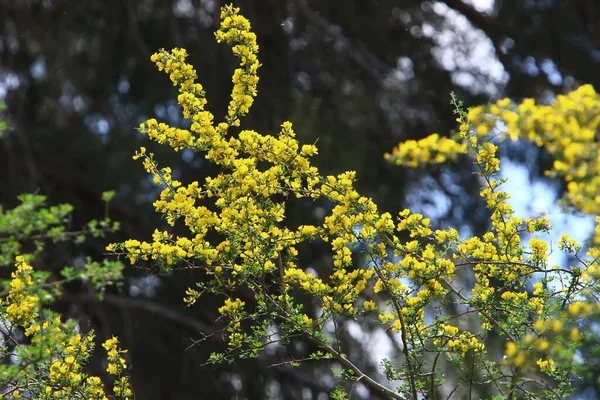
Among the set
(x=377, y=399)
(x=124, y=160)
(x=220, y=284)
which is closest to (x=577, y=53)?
(x=377, y=399)

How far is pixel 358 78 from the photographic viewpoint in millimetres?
8234

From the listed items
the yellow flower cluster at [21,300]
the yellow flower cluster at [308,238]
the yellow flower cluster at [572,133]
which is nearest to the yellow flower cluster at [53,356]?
the yellow flower cluster at [21,300]

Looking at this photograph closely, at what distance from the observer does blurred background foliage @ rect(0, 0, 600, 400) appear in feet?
25.0

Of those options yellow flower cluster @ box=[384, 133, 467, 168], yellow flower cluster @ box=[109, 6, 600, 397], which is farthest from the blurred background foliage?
yellow flower cluster @ box=[384, 133, 467, 168]

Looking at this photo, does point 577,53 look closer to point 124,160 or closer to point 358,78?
point 358,78

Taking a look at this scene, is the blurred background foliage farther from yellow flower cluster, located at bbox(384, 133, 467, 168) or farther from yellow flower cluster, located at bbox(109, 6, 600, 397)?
yellow flower cluster, located at bbox(384, 133, 467, 168)

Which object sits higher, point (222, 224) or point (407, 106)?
point (407, 106)

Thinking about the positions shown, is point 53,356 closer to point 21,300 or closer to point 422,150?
point 21,300

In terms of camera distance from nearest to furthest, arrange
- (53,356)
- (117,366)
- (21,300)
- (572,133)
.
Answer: (572,133)
(21,300)
(53,356)
(117,366)

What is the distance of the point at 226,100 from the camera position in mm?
7277

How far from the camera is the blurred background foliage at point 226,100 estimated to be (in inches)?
300

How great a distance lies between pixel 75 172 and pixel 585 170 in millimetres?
6604

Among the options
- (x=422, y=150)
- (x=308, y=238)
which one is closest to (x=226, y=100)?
(x=308, y=238)

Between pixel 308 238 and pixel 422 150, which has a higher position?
pixel 308 238
